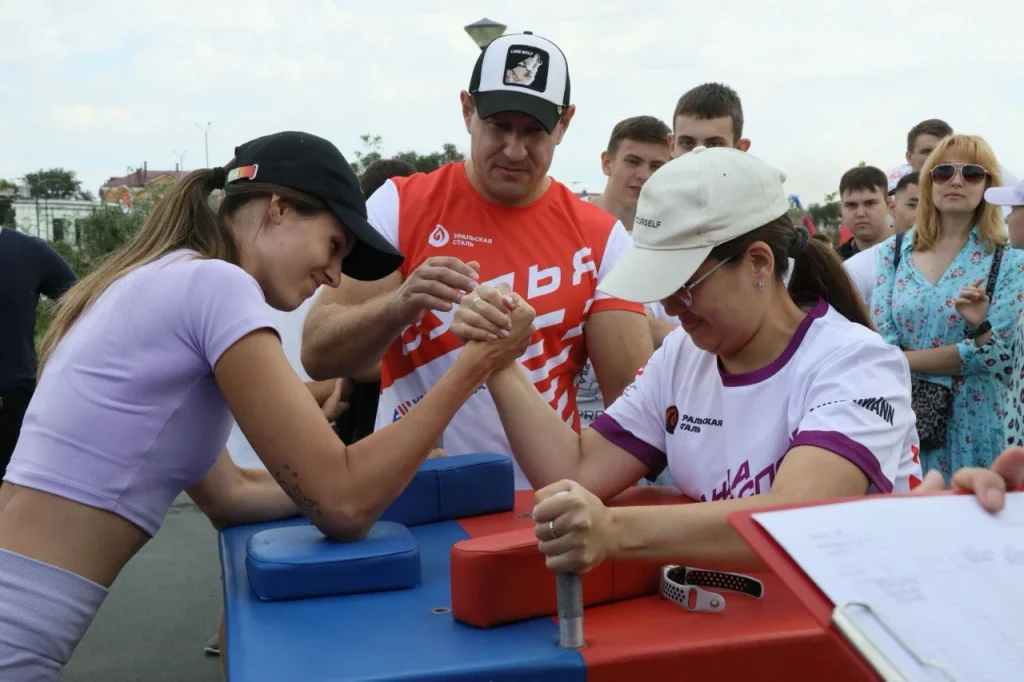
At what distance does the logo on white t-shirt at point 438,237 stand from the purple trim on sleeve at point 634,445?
75 cm

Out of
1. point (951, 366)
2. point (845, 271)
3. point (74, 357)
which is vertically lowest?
point (951, 366)

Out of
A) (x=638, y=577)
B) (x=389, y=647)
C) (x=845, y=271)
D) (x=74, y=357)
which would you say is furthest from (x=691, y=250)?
(x=74, y=357)

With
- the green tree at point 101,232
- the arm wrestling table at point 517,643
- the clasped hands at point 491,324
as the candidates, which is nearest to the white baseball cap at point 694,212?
the clasped hands at point 491,324

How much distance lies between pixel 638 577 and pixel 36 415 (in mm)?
1077

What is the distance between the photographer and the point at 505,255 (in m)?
2.61

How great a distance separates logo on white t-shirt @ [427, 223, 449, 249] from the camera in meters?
2.63

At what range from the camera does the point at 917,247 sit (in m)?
3.99

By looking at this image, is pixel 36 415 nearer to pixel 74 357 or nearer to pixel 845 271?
pixel 74 357

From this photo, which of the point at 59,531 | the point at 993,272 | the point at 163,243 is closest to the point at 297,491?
the point at 59,531

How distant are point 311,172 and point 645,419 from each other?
0.85 meters

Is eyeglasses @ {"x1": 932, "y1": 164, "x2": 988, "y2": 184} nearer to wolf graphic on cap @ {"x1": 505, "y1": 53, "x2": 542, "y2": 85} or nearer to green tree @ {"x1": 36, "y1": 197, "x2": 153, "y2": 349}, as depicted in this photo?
wolf graphic on cap @ {"x1": 505, "y1": 53, "x2": 542, "y2": 85}

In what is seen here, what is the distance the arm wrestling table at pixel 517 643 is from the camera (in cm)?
129

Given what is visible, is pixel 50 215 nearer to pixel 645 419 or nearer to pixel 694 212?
pixel 645 419

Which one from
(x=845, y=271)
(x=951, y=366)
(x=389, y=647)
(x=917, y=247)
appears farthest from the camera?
(x=917, y=247)
